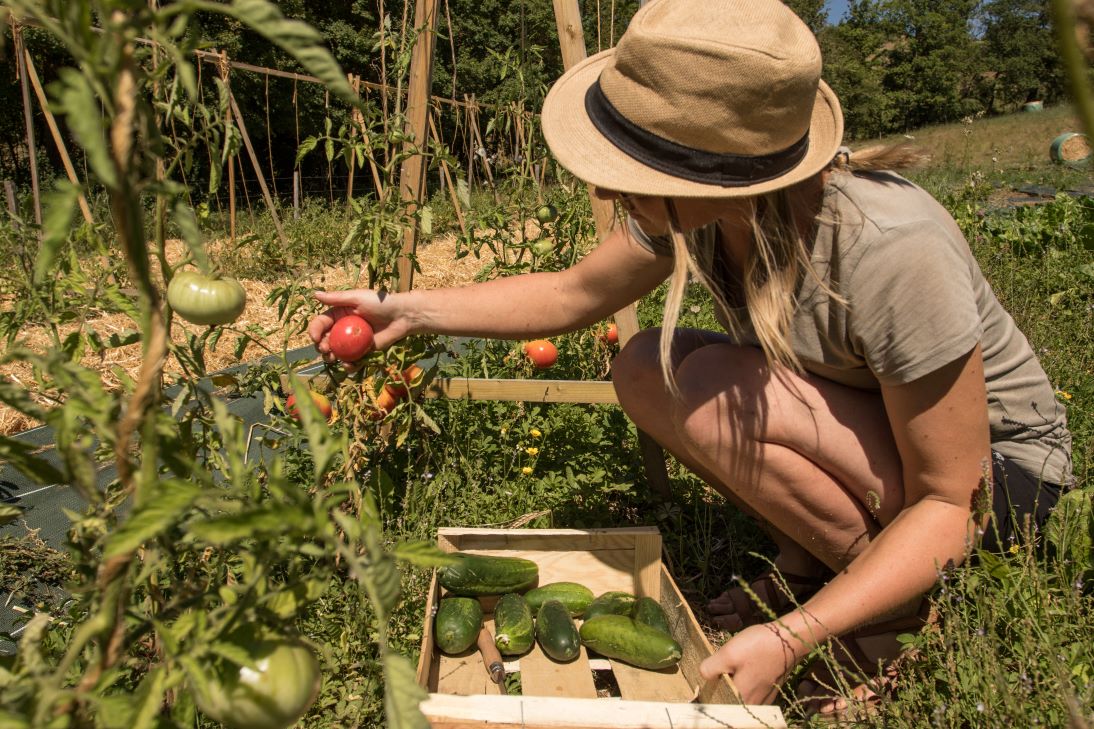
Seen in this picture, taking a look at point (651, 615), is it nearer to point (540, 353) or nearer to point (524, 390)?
point (524, 390)

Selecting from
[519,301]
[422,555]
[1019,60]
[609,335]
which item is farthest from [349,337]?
[1019,60]

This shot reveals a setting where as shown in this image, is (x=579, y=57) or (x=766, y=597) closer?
(x=766, y=597)

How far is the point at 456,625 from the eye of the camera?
6.40 ft

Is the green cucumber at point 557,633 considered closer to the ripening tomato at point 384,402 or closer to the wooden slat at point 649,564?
the wooden slat at point 649,564

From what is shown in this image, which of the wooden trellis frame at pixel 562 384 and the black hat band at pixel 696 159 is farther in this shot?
the wooden trellis frame at pixel 562 384

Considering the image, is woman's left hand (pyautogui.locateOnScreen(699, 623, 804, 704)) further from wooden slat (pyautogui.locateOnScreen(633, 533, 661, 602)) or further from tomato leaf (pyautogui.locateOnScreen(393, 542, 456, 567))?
tomato leaf (pyautogui.locateOnScreen(393, 542, 456, 567))

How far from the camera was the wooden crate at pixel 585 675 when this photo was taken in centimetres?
142

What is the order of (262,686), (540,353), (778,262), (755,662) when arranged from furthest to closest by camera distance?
(540,353) → (778,262) → (755,662) → (262,686)

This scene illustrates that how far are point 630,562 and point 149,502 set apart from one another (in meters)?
1.73

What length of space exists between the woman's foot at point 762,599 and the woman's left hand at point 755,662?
58 centimetres

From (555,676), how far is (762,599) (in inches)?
22.4

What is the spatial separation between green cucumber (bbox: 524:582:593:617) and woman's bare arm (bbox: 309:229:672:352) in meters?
0.67

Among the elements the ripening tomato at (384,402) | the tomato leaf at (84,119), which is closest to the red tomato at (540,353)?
the ripening tomato at (384,402)

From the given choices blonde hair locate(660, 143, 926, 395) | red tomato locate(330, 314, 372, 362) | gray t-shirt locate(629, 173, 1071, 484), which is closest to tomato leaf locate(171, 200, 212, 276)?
blonde hair locate(660, 143, 926, 395)
